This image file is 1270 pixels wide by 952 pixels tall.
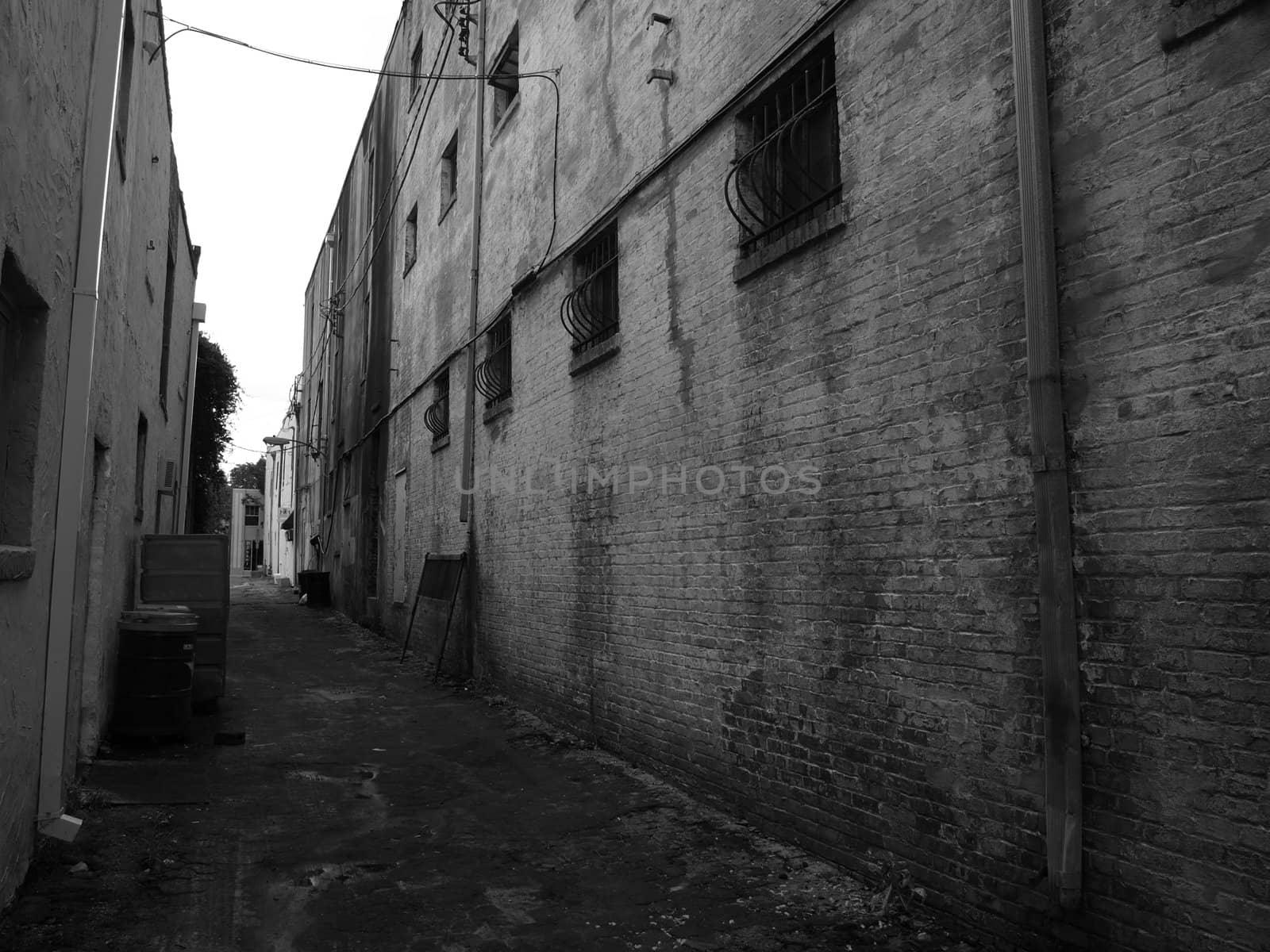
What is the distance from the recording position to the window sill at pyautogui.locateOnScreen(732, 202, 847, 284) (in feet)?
15.8

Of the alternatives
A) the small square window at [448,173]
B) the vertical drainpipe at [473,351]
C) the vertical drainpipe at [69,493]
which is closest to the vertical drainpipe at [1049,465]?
the vertical drainpipe at [69,493]

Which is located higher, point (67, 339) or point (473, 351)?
point (473, 351)

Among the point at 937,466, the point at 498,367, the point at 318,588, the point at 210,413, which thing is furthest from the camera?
the point at 210,413

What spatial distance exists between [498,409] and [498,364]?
78 cm

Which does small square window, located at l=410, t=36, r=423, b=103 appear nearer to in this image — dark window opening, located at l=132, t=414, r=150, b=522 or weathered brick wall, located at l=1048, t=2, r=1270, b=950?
dark window opening, located at l=132, t=414, r=150, b=522

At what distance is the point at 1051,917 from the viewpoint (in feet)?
11.1

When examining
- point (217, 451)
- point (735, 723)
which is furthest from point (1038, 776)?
point (217, 451)

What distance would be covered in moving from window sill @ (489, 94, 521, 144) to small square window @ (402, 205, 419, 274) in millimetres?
4756

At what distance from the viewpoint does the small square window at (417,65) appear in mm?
15090

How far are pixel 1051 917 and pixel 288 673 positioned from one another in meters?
10.5

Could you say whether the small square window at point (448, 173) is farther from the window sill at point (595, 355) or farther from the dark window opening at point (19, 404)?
the dark window opening at point (19, 404)

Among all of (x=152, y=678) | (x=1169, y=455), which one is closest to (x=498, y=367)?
(x=152, y=678)

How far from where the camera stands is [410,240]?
15648 millimetres

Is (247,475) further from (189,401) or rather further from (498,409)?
(498,409)
